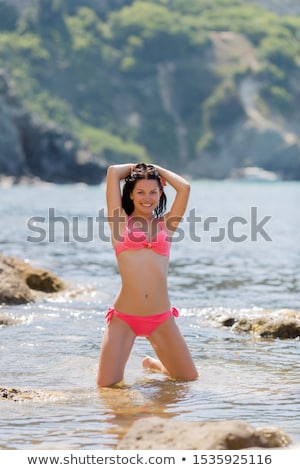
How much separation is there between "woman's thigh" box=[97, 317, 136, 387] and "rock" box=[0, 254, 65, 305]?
6.75 m

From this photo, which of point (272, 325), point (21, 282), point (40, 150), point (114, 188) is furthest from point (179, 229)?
point (40, 150)

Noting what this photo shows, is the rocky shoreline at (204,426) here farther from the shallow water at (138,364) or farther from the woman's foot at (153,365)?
the woman's foot at (153,365)

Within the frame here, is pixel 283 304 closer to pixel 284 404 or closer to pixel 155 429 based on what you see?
pixel 284 404

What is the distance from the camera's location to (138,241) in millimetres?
10305

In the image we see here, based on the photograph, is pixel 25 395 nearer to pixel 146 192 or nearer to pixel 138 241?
pixel 138 241

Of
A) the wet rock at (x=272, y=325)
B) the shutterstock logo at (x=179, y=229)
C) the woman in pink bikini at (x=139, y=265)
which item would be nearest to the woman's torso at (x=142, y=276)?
the woman in pink bikini at (x=139, y=265)

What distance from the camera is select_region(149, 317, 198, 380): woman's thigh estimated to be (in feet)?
33.9

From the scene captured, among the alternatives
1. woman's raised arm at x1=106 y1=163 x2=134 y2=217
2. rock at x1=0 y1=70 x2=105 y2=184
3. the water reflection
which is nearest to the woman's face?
woman's raised arm at x1=106 y1=163 x2=134 y2=217

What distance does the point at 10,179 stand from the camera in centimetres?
12812

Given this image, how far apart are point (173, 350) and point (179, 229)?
1522 inches

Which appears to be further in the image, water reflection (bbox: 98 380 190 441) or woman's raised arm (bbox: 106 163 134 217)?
woman's raised arm (bbox: 106 163 134 217)

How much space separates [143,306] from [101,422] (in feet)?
5.76

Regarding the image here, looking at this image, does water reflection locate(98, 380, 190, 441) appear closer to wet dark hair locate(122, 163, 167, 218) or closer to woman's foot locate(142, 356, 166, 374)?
woman's foot locate(142, 356, 166, 374)
